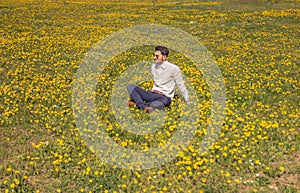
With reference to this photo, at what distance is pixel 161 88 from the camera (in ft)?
31.4

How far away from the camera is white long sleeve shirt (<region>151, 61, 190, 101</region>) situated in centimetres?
910

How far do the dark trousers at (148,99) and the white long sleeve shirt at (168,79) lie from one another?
0.26m

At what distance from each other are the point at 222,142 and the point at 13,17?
971 inches

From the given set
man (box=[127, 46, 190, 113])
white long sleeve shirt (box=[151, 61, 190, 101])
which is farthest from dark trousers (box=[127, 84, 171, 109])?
white long sleeve shirt (box=[151, 61, 190, 101])

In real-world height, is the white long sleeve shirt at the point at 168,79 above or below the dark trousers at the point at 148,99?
above

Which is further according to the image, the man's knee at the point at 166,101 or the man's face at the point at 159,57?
the man's knee at the point at 166,101

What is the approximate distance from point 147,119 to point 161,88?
3.99ft

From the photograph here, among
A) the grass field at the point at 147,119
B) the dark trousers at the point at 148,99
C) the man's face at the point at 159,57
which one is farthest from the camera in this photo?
the dark trousers at the point at 148,99

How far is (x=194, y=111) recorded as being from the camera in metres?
9.38

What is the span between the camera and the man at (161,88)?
9.06 meters

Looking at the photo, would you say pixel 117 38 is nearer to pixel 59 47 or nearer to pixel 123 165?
pixel 59 47

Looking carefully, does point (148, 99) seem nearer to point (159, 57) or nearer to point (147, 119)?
point (147, 119)

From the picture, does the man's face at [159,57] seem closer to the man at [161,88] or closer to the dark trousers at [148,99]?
the man at [161,88]

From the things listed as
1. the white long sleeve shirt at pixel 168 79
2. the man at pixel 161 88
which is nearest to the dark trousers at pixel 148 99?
the man at pixel 161 88
